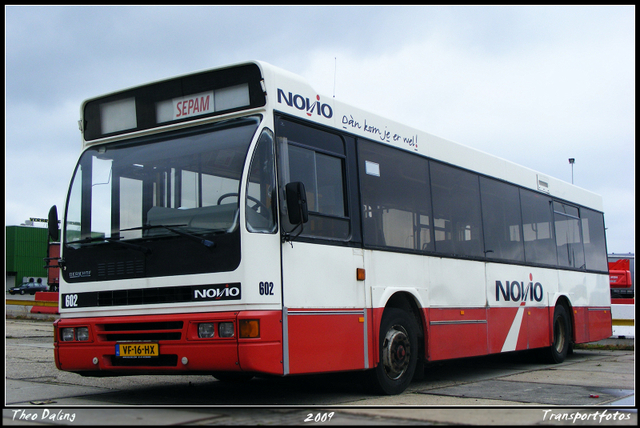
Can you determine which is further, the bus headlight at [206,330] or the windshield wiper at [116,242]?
the windshield wiper at [116,242]

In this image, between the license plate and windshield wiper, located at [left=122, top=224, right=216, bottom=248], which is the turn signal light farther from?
the license plate

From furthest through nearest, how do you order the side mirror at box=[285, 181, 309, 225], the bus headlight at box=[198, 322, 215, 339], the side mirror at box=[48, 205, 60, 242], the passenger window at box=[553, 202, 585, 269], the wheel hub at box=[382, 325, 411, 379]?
the passenger window at box=[553, 202, 585, 269] → the wheel hub at box=[382, 325, 411, 379] → the side mirror at box=[48, 205, 60, 242] → the side mirror at box=[285, 181, 309, 225] → the bus headlight at box=[198, 322, 215, 339]

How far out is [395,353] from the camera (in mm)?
7898

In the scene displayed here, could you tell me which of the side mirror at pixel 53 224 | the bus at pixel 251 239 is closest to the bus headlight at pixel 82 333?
the bus at pixel 251 239

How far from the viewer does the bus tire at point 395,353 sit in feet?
25.0

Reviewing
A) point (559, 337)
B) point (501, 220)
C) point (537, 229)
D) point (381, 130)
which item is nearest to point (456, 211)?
point (501, 220)

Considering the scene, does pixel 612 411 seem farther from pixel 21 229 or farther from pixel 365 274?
pixel 21 229

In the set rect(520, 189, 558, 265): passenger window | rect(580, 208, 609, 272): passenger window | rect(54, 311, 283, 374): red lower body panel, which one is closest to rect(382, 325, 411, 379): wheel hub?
rect(54, 311, 283, 374): red lower body panel

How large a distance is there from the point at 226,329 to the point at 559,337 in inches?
324

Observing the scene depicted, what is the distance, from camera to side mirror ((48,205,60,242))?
7.32 meters

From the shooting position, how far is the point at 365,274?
7516 mm

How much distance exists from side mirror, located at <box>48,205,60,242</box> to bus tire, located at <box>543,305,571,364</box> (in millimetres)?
8508

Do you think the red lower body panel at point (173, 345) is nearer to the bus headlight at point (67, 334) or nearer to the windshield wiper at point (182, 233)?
the bus headlight at point (67, 334)

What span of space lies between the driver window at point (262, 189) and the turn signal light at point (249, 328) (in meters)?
0.82
